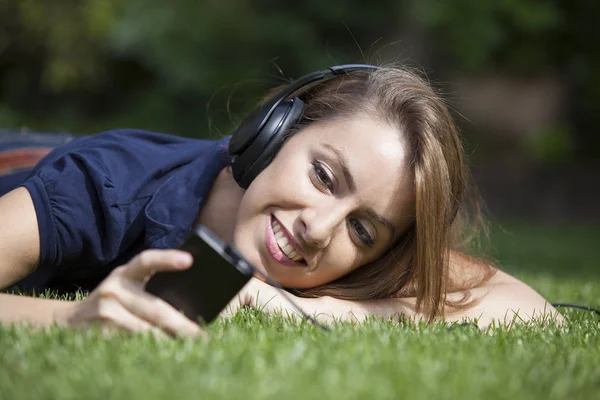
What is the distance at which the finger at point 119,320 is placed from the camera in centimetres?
180

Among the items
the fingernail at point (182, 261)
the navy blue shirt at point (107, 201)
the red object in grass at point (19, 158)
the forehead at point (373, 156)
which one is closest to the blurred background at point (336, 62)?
the red object in grass at point (19, 158)

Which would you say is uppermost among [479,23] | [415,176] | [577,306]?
[479,23]

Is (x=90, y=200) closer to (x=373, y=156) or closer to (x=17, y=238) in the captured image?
(x=17, y=238)

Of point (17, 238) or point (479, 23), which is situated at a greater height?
point (479, 23)

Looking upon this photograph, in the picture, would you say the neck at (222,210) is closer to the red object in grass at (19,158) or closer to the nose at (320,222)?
the nose at (320,222)

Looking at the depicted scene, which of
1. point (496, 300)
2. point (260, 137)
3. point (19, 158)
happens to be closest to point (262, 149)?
point (260, 137)

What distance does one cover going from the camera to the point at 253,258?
8.30 ft

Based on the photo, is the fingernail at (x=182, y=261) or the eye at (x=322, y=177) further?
the eye at (x=322, y=177)

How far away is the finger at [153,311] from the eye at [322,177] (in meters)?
0.87

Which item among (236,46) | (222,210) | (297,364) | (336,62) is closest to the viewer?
(297,364)

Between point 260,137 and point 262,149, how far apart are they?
0.05 meters

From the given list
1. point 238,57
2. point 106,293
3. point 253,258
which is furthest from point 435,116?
point 238,57

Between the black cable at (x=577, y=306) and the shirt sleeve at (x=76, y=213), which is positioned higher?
the shirt sleeve at (x=76, y=213)

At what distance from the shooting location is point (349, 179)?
8.26ft
